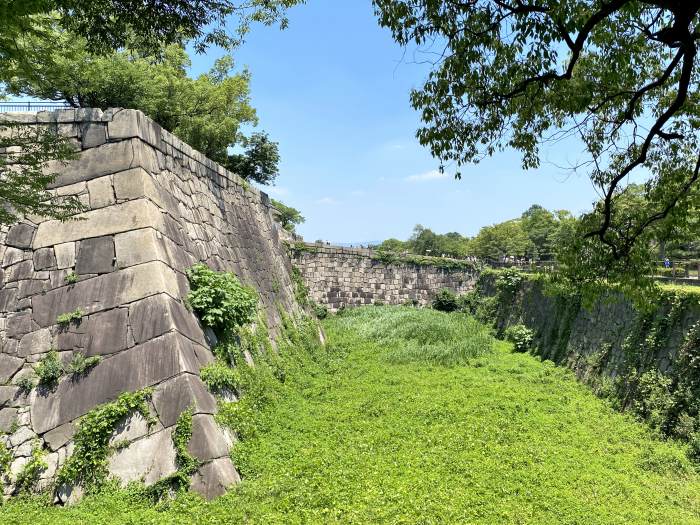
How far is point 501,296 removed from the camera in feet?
69.8

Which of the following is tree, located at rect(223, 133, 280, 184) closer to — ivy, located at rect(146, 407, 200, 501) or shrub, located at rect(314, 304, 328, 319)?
shrub, located at rect(314, 304, 328, 319)

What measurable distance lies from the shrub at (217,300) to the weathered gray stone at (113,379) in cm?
111

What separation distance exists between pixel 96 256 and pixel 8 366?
65.5 inches

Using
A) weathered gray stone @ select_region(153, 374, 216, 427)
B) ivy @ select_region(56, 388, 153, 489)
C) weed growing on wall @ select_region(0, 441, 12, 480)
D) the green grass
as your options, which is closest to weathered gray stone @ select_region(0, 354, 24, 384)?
weed growing on wall @ select_region(0, 441, 12, 480)

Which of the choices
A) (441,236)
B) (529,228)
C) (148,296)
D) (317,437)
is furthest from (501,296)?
(441,236)

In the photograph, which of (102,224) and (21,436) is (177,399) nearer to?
(21,436)

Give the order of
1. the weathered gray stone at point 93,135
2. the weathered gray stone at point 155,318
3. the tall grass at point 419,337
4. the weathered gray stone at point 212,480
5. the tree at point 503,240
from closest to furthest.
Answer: the weathered gray stone at point 212,480 → the weathered gray stone at point 155,318 → the weathered gray stone at point 93,135 → the tall grass at point 419,337 → the tree at point 503,240

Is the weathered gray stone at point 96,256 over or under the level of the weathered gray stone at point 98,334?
over

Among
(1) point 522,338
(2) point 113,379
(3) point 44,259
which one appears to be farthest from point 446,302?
(2) point 113,379

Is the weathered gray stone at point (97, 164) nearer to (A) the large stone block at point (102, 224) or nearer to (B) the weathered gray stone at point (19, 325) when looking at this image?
(A) the large stone block at point (102, 224)

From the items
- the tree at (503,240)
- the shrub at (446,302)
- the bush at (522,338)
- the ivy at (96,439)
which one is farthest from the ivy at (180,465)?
the tree at (503,240)

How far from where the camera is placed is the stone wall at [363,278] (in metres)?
23.0

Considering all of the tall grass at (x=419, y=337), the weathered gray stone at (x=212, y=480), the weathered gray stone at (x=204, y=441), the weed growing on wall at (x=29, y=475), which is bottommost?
the tall grass at (x=419, y=337)

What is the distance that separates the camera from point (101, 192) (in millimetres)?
6344
